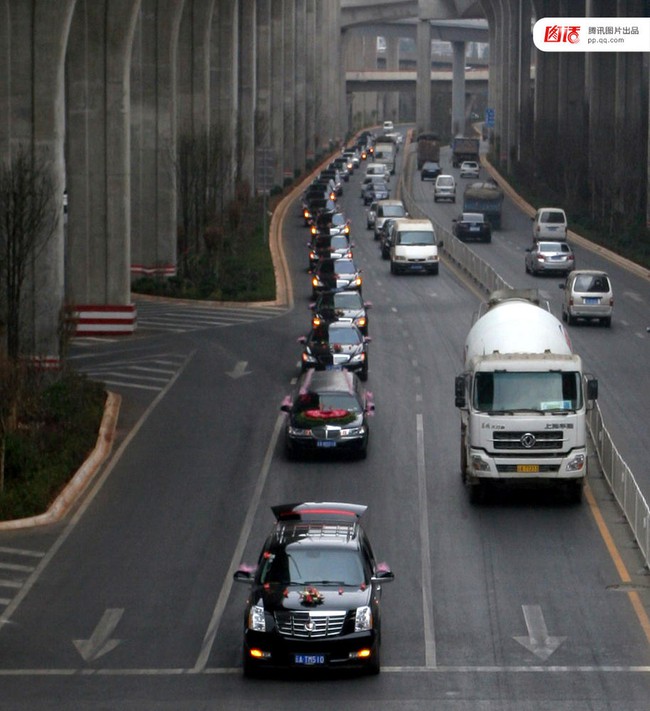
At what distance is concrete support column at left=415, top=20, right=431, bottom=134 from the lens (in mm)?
169750

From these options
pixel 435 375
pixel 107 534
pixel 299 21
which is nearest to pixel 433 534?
pixel 107 534

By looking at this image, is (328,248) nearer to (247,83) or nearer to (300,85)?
(247,83)

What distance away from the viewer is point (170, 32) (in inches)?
2474

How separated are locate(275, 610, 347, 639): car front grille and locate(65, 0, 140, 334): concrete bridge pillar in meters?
32.8

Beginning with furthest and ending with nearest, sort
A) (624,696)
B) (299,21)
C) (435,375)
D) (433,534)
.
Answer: (299,21) → (435,375) → (433,534) → (624,696)

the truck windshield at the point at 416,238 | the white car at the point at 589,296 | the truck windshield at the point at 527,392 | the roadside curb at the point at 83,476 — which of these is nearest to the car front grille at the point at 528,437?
the truck windshield at the point at 527,392

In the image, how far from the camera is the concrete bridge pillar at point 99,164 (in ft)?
165

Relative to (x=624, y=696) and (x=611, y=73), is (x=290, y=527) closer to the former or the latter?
(x=624, y=696)

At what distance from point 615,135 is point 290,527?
74.4 metres

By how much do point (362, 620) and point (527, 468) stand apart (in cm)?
958

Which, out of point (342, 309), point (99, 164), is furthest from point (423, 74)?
point (342, 309)

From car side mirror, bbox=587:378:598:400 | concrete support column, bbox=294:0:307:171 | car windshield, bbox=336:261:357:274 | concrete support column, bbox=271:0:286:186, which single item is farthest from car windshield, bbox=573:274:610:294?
concrete support column, bbox=294:0:307:171

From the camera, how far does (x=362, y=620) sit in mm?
18859

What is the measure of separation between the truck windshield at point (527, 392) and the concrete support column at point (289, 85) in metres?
92.6
